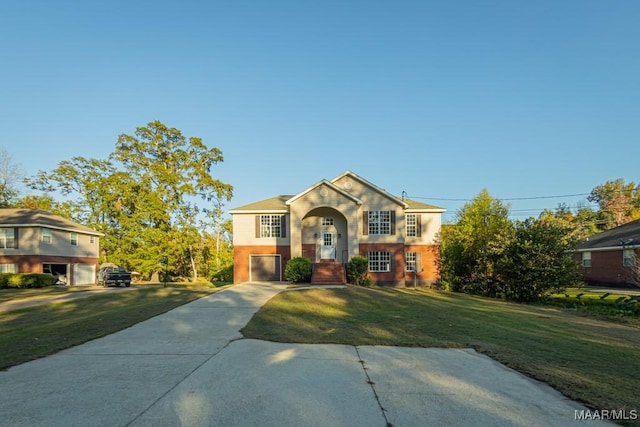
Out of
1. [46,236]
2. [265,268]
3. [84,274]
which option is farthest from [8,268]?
[265,268]

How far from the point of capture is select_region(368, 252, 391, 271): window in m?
26.2

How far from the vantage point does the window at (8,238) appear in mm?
29264

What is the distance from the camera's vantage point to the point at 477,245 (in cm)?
2453

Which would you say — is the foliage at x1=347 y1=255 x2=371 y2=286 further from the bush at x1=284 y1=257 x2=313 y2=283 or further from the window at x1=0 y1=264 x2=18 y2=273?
the window at x1=0 y1=264 x2=18 y2=273

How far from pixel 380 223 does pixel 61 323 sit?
65.1ft

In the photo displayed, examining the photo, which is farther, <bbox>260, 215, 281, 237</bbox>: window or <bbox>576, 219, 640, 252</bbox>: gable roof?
<bbox>576, 219, 640, 252</bbox>: gable roof

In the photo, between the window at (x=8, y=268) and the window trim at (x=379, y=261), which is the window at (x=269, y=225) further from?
the window at (x=8, y=268)

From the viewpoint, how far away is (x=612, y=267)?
30.0 metres

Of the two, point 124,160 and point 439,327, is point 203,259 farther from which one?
point 439,327

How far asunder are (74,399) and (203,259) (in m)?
42.2

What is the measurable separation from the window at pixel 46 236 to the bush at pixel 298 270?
72.5ft

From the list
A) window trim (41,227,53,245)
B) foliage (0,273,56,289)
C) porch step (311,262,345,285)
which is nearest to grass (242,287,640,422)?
porch step (311,262,345,285)

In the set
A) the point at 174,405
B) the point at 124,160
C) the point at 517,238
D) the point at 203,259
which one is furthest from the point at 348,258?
the point at 124,160

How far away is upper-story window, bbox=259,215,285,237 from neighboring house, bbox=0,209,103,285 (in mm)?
18436
